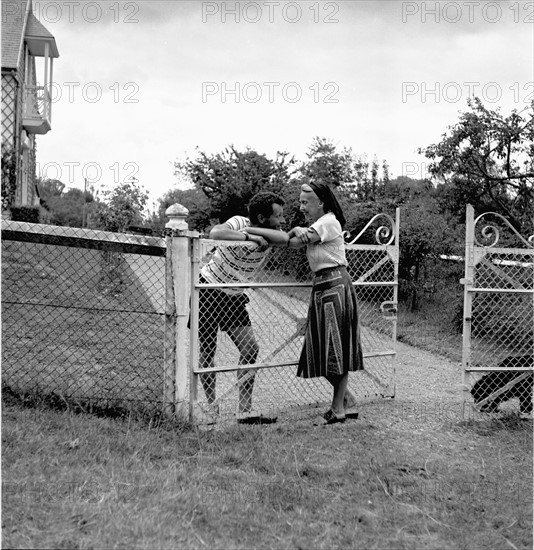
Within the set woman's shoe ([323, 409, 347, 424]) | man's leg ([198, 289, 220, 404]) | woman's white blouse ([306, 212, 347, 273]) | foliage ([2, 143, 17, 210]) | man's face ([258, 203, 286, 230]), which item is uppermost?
foliage ([2, 143, 17, 210])

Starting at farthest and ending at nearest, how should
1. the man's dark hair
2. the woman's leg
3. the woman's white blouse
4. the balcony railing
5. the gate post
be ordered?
the balcony railing → the gate post → the woman's leg → the woman's white blouse → the man's dark hair

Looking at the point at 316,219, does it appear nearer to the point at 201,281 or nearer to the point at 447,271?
the point at 201,281

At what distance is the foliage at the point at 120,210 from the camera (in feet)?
50.7

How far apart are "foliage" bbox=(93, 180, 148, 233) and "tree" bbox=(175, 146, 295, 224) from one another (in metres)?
9.18

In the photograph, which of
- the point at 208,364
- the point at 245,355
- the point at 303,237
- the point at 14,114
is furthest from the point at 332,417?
the point at 14,114

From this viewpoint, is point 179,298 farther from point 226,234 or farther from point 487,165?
point 487,165

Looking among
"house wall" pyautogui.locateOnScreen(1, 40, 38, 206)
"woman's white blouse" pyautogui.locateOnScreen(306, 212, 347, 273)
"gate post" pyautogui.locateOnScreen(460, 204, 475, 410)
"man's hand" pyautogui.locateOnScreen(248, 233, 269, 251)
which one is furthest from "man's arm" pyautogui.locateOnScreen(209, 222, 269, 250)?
"house wall" pyautogui.locateOnScreen(1, 40, 38, 206)

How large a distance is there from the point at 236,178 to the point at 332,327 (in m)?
20.9

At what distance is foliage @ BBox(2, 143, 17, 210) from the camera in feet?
60.1

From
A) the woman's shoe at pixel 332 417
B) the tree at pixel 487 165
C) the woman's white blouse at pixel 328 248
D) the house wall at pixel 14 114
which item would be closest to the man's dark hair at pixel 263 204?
the woman's white blouse at pixel 328 248

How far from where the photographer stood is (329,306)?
5598 millimetres

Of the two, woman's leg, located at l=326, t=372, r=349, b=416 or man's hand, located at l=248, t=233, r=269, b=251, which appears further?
woman's leg, located at l=326, t=372, r=349, b=416

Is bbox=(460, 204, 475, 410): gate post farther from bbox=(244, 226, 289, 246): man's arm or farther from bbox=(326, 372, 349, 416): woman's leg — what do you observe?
bbox=(244, 226, 289, 246): man's arm

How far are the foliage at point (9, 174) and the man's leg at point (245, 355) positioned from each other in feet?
45.1
